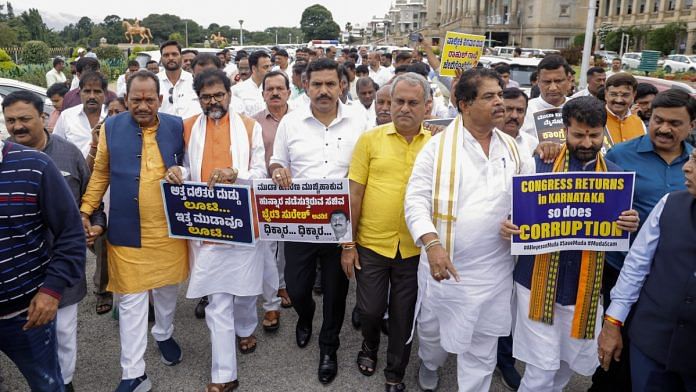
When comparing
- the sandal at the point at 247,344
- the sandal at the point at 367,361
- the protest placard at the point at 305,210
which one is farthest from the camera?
the sandal at the point at 247,344

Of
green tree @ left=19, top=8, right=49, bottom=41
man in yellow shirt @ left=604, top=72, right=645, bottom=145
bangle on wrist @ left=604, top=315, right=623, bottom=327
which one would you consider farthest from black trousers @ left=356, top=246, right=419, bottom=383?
green tree @ left=19, top=8, right=49, bottom=41

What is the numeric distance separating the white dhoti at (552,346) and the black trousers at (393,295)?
74 centimetres

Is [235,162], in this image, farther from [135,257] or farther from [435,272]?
[435,272]

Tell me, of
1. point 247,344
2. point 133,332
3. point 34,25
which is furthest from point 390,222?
point 34,25

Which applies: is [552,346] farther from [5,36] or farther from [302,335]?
[5,36]

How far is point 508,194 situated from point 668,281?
893 mm

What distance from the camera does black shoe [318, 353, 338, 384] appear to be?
12.1ft

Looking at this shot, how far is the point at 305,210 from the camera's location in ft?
11.6

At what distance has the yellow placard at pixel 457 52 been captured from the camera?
25.9ft

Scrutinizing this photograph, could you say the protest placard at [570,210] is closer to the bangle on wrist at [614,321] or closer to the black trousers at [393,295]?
the bangle on wrist at [614,321]

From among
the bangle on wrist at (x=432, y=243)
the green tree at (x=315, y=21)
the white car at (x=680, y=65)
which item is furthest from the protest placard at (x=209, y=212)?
the green tree at (x=315, y=21)

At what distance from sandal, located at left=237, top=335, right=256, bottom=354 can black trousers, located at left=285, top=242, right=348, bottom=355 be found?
0.57 meters

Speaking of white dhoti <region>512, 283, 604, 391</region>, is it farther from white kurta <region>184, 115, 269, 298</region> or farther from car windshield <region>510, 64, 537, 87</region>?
car windshield <region>510, 64, 537, 87</region>

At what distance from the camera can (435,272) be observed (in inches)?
109
